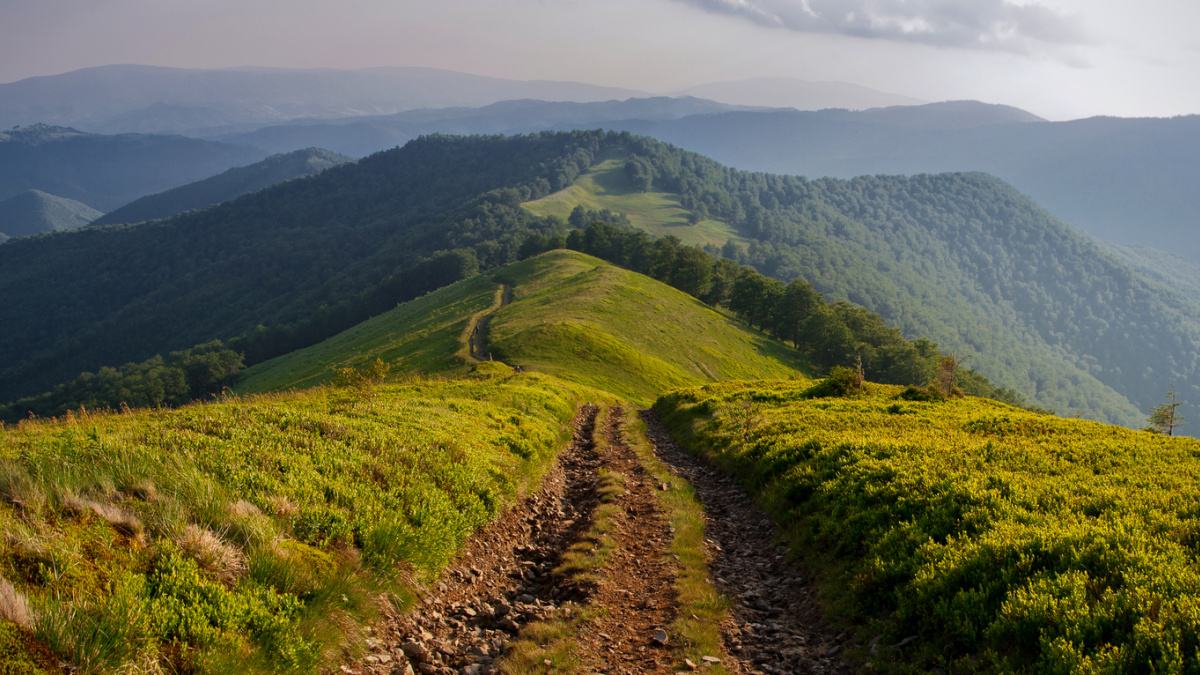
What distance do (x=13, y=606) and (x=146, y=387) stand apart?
123414 mm

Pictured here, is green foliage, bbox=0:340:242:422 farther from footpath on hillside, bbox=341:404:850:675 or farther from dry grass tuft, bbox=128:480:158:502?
dry grass tuft, bbox=128:480:158:502

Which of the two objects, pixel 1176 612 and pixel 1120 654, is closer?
pixel 1120 654

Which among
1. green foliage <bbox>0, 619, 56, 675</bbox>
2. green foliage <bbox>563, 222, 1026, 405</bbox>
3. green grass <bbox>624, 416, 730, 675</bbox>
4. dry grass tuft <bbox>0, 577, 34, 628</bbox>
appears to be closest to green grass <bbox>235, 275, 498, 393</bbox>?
green grass <bbox>624, 416, 730, 675</bbox>

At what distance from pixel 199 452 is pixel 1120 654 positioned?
1390 centimetres

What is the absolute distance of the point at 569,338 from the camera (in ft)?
189

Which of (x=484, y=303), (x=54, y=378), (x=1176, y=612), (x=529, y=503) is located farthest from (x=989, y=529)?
(x=54, y=378)

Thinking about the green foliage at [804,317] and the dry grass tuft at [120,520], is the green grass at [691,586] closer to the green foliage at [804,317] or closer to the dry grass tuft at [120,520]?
the dry grass tuft at [120,520]

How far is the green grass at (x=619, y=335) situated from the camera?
176 feet

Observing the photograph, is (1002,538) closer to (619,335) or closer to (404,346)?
(619,335)

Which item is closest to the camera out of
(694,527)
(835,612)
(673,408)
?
(835,612)

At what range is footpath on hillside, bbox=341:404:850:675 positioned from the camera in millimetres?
7945

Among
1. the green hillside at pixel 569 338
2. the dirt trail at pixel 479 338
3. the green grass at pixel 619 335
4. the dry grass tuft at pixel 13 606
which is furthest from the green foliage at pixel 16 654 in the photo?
the dirt trail at pixel 479 338

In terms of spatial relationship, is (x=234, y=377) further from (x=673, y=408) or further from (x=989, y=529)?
(x=989, y=529)

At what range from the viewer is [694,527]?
556 inches
